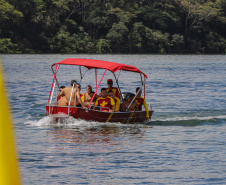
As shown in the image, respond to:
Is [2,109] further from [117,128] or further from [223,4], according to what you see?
[223,4]

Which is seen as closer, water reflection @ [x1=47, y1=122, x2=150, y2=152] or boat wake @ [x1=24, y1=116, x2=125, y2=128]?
water reflection @ [x1=47, y1=122, x2=150, y2=152]

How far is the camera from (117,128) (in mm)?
15391

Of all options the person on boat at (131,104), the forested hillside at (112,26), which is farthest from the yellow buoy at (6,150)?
the forested hillside at (112,26)

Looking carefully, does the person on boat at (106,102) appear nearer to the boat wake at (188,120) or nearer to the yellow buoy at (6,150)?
the boat wake at (188,120)

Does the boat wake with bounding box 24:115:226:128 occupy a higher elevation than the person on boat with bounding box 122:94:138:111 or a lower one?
lower

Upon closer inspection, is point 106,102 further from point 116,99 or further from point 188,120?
point 188,120

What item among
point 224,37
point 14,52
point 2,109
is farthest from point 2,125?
point 224,37

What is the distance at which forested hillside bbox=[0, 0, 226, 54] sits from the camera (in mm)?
85438

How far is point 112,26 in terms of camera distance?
9388 cm

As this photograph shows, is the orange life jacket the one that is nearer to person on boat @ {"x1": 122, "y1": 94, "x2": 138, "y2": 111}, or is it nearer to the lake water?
the lake water

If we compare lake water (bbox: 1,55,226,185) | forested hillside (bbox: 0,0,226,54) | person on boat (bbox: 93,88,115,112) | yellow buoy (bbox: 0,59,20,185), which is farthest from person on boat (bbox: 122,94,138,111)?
forested hillside (bbox: 0,0,226,54)

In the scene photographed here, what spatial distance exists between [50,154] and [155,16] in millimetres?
90667

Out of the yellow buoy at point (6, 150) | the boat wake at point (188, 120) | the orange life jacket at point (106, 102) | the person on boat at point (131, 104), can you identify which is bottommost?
the boat wake at point (188, 120)

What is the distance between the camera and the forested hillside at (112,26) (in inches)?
3364
